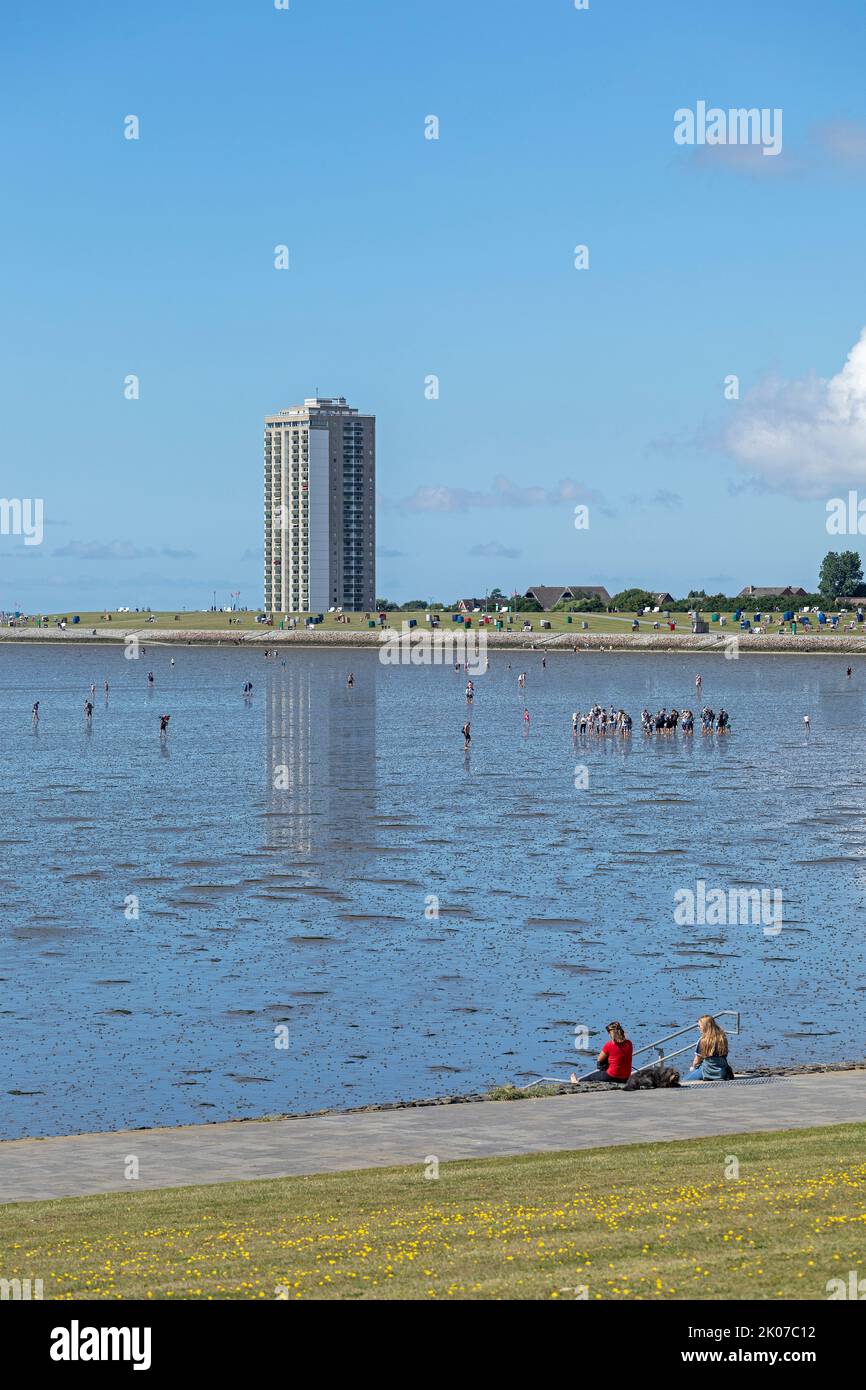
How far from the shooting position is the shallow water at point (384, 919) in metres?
24.2

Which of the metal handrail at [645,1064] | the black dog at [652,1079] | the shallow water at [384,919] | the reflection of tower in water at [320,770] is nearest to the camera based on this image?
the black dog at [652,1079]

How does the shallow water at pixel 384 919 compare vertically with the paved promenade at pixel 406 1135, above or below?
below

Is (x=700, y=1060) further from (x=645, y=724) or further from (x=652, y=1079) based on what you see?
(x=645, y=724)

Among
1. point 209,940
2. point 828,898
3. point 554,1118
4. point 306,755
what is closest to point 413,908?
point 209,940

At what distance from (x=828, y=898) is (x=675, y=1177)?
24015mm

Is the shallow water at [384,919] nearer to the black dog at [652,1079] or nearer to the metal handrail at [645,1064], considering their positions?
the metal handrail at [645,1064]

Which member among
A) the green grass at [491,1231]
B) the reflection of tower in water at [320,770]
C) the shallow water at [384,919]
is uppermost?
the green grass at [491,1231]

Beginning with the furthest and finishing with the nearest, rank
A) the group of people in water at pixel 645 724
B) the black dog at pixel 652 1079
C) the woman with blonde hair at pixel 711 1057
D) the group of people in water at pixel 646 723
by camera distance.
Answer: the group of people in water at pixel 646 723 < the group of people in water at pixel 645 724 < the woman with blonde hair at pixel 711 1057 < the black dog at pixel 652 1079

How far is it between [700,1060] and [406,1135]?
495 cm

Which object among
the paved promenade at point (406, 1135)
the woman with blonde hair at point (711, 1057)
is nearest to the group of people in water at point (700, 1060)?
the woman with blonde hair at point (711, 1057)

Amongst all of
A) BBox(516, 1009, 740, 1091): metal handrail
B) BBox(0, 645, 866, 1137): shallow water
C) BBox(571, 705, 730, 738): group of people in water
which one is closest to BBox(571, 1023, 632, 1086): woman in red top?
BBox(516, 1009, 740, 1091): metal handrail

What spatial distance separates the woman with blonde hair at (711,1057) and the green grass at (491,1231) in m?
4.30

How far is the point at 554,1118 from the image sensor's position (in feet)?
64.2

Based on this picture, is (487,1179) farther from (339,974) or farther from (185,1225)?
(339,974)
